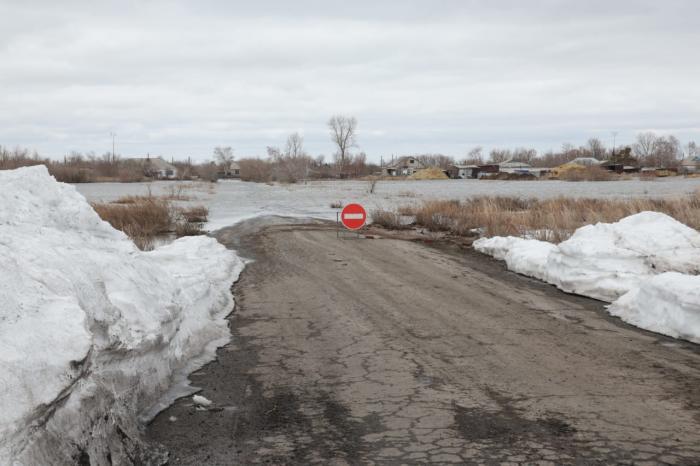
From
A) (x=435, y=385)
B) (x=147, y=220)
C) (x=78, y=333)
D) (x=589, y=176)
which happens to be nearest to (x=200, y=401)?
(x=78, y=333)

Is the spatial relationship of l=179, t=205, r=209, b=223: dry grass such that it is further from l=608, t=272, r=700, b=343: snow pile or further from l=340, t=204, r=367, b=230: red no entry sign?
l=608, t=272, r=700, b=343: snow pile

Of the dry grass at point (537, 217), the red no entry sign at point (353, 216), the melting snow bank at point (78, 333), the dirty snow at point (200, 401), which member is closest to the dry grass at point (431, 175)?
the dry grass at point (537, 217)

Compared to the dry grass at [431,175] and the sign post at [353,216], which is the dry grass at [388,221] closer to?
the sign post at [353,216]

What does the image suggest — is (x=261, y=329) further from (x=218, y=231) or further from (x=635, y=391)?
(x=218, y=231)

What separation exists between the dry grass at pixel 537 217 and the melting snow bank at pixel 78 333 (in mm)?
12236

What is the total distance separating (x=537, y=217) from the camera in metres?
19.7

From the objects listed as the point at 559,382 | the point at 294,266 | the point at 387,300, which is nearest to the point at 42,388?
the point at 559,382

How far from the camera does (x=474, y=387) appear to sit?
575 centimetres

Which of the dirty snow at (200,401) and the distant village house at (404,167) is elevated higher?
the distant village house at (404,167)

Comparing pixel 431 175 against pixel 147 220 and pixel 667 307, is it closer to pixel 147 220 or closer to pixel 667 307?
pixel 147 220

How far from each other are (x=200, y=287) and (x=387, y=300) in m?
2.86

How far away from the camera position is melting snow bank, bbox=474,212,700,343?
8062 mm

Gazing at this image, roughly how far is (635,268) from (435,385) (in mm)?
6649

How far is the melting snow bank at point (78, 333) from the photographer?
11.4 ft
